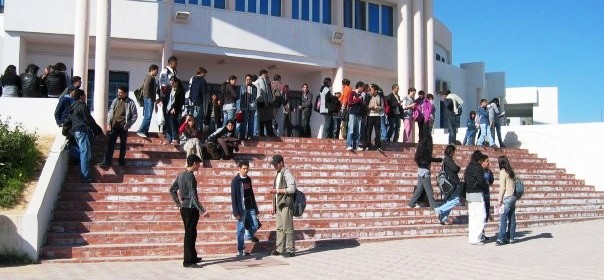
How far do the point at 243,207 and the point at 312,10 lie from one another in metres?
14.7

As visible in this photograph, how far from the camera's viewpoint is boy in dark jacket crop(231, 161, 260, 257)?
378 inches

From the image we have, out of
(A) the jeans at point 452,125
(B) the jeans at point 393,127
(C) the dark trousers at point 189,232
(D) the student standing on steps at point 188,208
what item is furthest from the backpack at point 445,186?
(A) the jeans at point 452,125

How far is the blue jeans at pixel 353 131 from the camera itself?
15380mm

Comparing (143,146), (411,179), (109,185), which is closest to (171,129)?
(143,146)

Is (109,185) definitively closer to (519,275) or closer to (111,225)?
(111,225)

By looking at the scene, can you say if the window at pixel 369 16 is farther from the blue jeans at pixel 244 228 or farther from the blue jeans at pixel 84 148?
the blue jeans at pixel 244 228

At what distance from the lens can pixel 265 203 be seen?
11961mm

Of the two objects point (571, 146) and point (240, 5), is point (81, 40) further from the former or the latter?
point (571, 146)

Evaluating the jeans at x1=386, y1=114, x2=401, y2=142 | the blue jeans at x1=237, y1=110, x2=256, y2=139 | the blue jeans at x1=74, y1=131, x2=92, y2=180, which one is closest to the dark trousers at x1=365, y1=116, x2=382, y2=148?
the jeans at x1=386, y1=114, x2=401, y2=142

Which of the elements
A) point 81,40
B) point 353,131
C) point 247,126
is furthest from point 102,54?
point 353,131

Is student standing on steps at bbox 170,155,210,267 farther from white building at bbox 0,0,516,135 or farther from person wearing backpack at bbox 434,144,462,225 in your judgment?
white building at bbox 0,0,516,135

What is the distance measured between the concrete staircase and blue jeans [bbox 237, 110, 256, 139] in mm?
292

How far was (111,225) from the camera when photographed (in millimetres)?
10188

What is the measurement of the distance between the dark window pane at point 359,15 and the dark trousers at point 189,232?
16.7m
